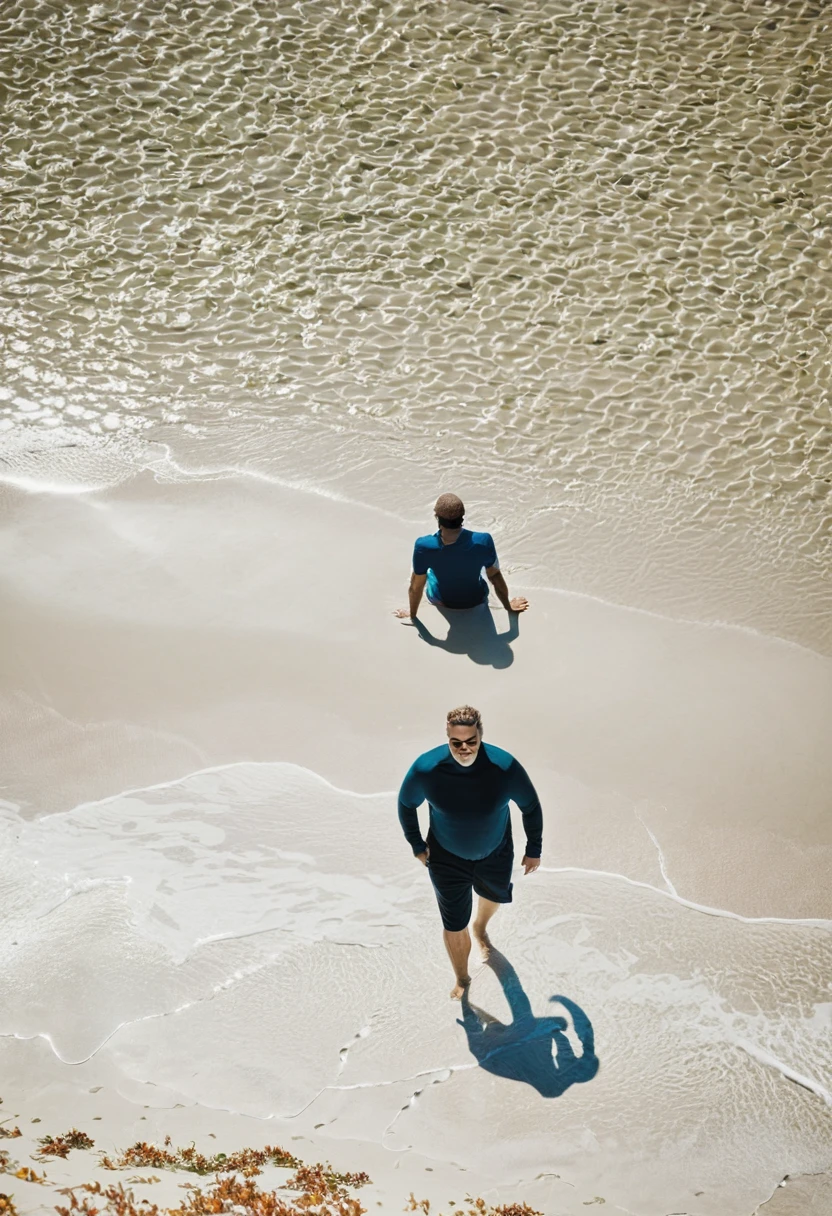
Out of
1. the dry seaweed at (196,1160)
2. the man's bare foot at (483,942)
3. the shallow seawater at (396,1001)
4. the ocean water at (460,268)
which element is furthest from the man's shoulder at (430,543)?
the dry seaweed at (196,1160)

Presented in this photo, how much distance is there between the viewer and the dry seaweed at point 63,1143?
124 inches

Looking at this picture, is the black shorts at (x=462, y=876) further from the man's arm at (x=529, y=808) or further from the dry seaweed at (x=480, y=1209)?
the dry seaweed at (x=480, y=1209)

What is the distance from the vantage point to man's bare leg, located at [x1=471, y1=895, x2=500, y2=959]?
3.91 metres

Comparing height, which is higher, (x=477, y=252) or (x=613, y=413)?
(x=477, y=252)

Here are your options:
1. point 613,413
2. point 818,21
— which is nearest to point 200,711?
point 613,413

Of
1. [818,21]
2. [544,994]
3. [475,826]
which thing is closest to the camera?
[475,826]

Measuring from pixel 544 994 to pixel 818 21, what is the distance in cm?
1102

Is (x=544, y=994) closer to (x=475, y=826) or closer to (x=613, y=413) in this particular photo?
(x=475, y=826)

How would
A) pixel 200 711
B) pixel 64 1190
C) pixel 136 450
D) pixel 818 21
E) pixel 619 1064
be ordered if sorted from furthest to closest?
pixel 818 21 < pixel 136 450 < pixel 200 711 < pixel 619 1064 < pixel 64 1190

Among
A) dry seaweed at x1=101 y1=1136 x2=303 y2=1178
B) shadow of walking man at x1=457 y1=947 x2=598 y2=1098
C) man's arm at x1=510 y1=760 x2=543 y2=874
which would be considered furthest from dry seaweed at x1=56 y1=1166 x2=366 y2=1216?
man's arm at x1=510 y1=760 x2=543 y2=874

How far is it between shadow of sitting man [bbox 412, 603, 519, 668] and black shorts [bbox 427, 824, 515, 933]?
220 centimetres

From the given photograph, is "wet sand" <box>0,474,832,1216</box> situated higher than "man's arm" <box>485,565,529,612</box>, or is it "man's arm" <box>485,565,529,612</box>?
"man's arm" <box>485,565,529,612</box>

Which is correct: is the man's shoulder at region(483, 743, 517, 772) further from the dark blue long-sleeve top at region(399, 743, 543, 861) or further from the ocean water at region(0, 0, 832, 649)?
the ocean water at region(0, 0, 832, 649)

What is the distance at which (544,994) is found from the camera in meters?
3.99
